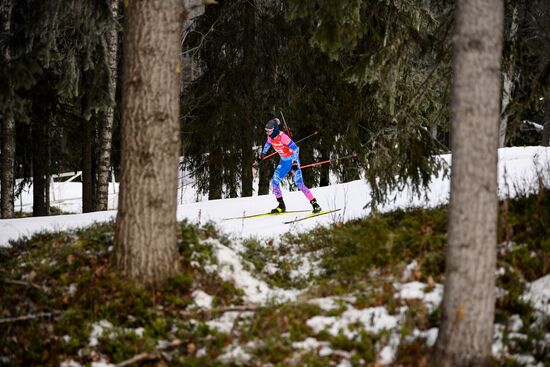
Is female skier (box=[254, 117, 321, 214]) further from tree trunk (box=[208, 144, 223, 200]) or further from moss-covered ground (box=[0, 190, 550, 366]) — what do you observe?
moss-covered ground (box=[0, 190, 550, 366])

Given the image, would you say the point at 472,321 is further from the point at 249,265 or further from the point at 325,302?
Answer: the point at 249,265

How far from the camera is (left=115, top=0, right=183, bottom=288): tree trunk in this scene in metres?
5.45

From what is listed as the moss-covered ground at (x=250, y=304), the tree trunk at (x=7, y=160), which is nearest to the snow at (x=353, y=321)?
the moss-covered ground at (x=250, y=304)

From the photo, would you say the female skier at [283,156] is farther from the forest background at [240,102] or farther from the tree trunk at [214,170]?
the tree trunk at [214,170]

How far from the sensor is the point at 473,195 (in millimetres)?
4297

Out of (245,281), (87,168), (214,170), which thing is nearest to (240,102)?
(214,170)

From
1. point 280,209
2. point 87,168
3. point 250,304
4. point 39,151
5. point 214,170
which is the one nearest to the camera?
point 250,304

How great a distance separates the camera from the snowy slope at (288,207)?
962 centimetres

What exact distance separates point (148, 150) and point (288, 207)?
7.92m

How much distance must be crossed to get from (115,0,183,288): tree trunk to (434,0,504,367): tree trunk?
121 inches

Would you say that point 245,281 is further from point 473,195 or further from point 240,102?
point 240,102

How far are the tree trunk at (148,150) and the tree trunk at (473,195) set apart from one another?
3.07 m

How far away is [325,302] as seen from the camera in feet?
17.4

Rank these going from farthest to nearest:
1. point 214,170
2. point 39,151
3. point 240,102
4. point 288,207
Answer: point 214,170 < point 240,102 < point 39,151 < point 288,207
